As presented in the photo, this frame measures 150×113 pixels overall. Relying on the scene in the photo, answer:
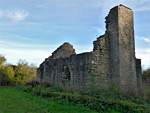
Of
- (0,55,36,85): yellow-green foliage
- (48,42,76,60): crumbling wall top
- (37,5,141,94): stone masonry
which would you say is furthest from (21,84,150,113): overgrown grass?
(0,55,36,85): yellow-green foliage

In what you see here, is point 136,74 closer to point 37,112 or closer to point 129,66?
point 129,66

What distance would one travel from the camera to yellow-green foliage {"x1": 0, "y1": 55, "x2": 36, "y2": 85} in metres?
22.8

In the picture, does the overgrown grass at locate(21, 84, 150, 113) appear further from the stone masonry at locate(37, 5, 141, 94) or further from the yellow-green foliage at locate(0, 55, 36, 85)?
the yellow-green foliage at locate(0, 55, 36, 85)

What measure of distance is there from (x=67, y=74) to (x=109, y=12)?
5.86 m

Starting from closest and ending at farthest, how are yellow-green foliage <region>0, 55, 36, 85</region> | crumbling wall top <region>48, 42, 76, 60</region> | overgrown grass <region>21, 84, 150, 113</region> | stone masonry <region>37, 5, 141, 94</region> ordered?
overgrown grass <region>21, 84, 150, 113</region> < stone masonry <region>37, 5, 141, 94</region> < crumbling wall top <region>48, 42, 76, 60</region> < yellow-green foliage <region>0, 55, 36, 85</region>

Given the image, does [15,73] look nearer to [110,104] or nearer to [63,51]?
[63,51]

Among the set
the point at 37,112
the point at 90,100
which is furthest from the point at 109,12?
the point at 37,112

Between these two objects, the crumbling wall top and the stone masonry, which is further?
the crumbling wall top

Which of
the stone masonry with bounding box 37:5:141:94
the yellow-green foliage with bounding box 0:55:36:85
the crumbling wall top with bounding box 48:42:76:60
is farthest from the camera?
the yellow-green foliage with bounding box 0:55:36:85

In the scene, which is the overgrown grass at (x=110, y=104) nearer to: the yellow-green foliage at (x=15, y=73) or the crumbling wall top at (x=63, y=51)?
the crumbling wall top at (x=63, y=51)

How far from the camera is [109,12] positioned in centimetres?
1166

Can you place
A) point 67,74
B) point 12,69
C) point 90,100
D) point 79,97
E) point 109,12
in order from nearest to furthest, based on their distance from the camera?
point 90,100 < point 79,97 < point 109,12 < point 67,74 < point 12,69

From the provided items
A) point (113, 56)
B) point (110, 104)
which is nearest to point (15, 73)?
point (113, 56)

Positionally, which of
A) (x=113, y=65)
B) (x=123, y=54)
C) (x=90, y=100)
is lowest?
(x=90, y=100)
